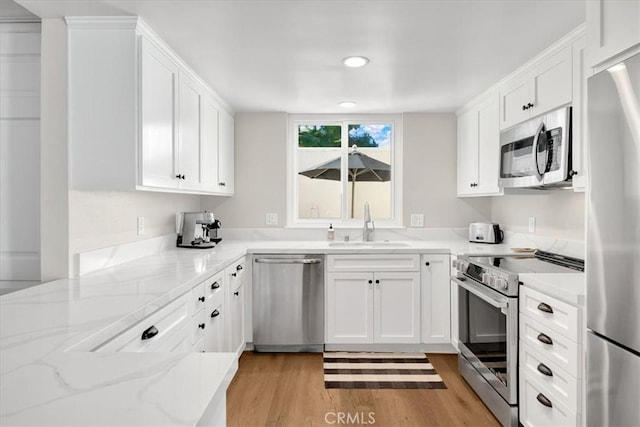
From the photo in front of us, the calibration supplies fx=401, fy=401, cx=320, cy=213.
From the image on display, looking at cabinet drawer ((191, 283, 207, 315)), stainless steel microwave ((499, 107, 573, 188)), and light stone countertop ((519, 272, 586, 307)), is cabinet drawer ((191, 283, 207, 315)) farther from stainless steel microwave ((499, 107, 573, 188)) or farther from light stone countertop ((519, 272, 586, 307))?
stainless steel microwave ((499, 107, 573, 188))

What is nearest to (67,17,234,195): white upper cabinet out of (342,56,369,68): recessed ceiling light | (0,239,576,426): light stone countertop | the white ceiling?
the white ceiling

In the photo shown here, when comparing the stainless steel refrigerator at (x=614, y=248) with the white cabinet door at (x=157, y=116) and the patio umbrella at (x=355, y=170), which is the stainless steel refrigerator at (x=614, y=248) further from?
the patio umbrella at (x=355, y=170)

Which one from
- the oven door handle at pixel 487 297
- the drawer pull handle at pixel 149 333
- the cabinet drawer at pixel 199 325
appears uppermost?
the drawer pull handle at pixel 149 333

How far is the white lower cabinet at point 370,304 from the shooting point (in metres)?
3.34

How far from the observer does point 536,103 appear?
8.17 ft

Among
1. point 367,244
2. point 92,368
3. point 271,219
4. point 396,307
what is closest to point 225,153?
point 271,219

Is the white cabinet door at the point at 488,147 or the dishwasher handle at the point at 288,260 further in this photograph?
the dishwasher handle at the point at 288,260

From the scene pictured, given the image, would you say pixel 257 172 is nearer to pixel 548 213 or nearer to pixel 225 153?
pixel 225 153

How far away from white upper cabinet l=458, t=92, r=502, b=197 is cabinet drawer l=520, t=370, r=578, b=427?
1.43 m

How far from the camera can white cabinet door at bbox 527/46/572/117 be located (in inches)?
86.5

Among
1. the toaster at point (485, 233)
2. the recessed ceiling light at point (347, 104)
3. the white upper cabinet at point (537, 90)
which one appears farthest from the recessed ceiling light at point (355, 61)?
the toaster at point (485, 233)

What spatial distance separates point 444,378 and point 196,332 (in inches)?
71.9

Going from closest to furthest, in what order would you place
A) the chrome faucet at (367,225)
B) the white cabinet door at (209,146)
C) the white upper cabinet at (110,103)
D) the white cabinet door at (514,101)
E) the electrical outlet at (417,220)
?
1. the white upper cabinet at (110,103)
2. the white cabinet door at (514,101)
3. the white cabinet door at (209,146)
4. the chrome faucet at (367,225)
5. the electrical outlet at (417,220)

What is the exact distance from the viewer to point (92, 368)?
35.1 inches
